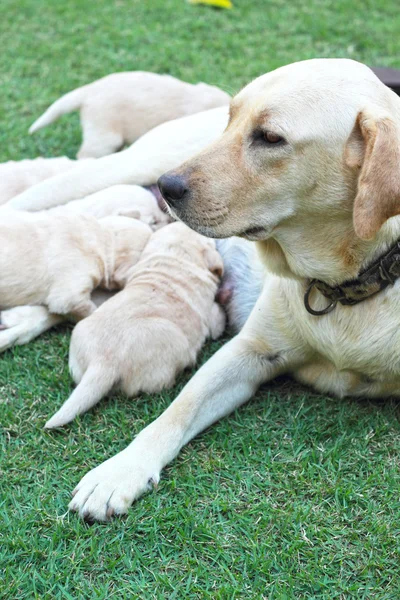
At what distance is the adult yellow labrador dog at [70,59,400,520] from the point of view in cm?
259

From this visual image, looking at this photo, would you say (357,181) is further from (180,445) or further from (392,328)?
(180,445)

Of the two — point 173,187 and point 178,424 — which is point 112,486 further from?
point 173,187

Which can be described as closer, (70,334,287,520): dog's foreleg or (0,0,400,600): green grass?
(0,0,400,600): green grass

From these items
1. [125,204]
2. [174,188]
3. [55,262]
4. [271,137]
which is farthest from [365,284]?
[125,204]

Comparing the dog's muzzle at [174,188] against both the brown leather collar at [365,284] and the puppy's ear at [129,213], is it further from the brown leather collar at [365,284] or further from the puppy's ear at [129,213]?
the puppy's ear at [129,213]

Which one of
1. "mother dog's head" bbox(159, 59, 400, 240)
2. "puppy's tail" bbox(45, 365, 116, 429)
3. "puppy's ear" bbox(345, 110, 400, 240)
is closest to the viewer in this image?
"puppy's ear" bbox(345, 110, 400, 240)

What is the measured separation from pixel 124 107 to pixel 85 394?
7.97 ft

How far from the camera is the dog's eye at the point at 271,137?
8.63 feet

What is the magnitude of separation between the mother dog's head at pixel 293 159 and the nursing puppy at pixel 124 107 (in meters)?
2.16

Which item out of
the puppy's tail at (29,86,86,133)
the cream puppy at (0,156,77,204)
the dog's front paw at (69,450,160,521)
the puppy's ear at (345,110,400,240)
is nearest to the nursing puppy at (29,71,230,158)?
the puppy's tail at (29,86,86,133)

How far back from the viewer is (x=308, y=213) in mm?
2734

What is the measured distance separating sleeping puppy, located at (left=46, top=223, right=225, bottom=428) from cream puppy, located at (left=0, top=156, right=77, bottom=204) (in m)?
1.08

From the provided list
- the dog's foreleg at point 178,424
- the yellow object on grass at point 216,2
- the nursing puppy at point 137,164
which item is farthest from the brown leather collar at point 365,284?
the yellow object on grass at point 216,2

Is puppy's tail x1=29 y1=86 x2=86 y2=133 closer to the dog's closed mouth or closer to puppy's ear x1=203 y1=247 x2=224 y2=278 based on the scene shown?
puppy's ear x1=203 y1=247 x2=224 y2=278
